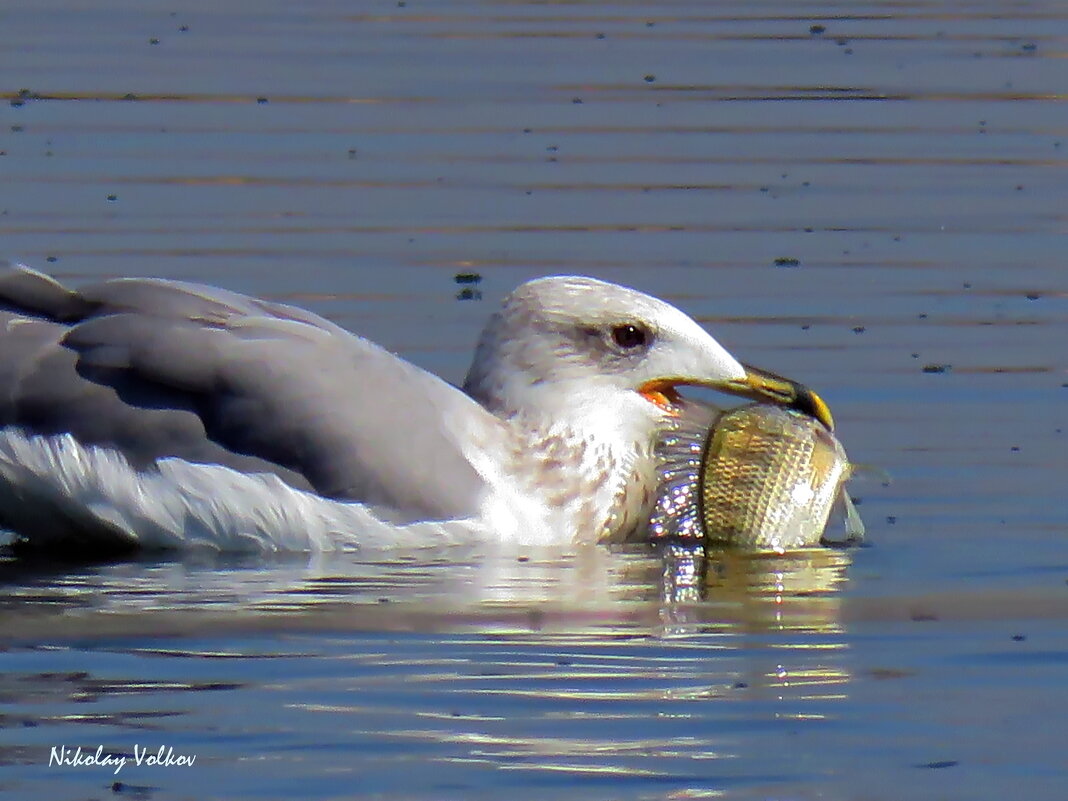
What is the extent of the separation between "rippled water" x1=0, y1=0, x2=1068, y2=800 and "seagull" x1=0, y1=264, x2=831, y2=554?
25cm

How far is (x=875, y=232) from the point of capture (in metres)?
14.5

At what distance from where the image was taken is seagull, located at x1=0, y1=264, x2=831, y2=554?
9.81 metres

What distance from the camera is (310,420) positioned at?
9.77 meters

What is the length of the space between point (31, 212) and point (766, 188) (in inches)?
143

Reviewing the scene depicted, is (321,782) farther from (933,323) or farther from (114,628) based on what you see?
(933,323)

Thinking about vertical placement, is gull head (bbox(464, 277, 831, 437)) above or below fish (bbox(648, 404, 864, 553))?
above

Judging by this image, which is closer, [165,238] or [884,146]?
[165,238]

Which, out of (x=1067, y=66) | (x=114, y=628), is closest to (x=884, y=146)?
(x=1067, y=66)

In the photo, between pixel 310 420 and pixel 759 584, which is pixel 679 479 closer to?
pixel 759 584

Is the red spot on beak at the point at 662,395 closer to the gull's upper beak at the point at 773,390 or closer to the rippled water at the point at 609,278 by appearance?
the gull's upper beak at the point at 773,390

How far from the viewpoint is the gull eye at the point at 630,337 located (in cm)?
1034

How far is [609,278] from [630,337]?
3.02 metres
